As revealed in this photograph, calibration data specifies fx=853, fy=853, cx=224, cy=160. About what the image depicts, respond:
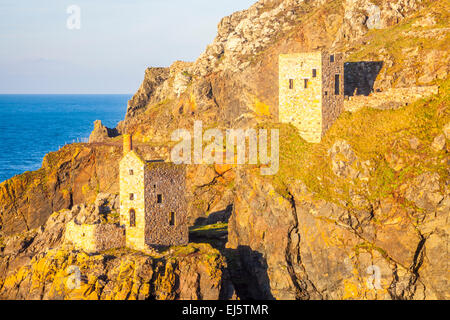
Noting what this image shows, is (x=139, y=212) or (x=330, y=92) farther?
(x=330, y=92)

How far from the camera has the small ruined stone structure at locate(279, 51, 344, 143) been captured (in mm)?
74438

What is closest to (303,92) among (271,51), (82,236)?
(82,236)

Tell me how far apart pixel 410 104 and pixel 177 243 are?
76.8 feet

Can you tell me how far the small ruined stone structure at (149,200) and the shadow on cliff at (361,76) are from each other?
926 inches

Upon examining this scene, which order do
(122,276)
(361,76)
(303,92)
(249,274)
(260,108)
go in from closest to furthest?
(122,276), (249,274), (303,92), (361,76), (260,108)

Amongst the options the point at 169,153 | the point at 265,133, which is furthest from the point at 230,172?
the point at 265,133

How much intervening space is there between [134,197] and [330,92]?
19900 millimetres

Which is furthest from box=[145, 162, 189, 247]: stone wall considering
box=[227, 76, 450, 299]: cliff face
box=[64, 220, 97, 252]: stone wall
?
box=[227, 76, 450, 299]: cliff face

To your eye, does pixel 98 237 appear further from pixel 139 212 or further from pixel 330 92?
pixel 330 92

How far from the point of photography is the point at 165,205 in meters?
69.8

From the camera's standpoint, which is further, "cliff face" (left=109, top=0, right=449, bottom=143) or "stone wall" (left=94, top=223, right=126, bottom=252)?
"cliff face" (left=109, top=0, right=449, bottom=143)

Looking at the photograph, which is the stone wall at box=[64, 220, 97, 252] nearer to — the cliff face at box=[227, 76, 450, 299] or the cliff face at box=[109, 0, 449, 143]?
the cliff face at box=[227, 76, 450, 299]

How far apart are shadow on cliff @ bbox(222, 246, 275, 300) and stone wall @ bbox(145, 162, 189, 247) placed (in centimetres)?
530

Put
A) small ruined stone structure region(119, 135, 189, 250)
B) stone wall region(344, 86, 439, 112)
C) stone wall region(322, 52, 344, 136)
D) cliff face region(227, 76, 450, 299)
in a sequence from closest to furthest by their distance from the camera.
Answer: cliff face region(227, 76, 450, 299), small ruined stone structure region(119, 135, 189, 250), stone wall region(344, 86, 439, 112), stone wall region(322, 52, 344, 136)
